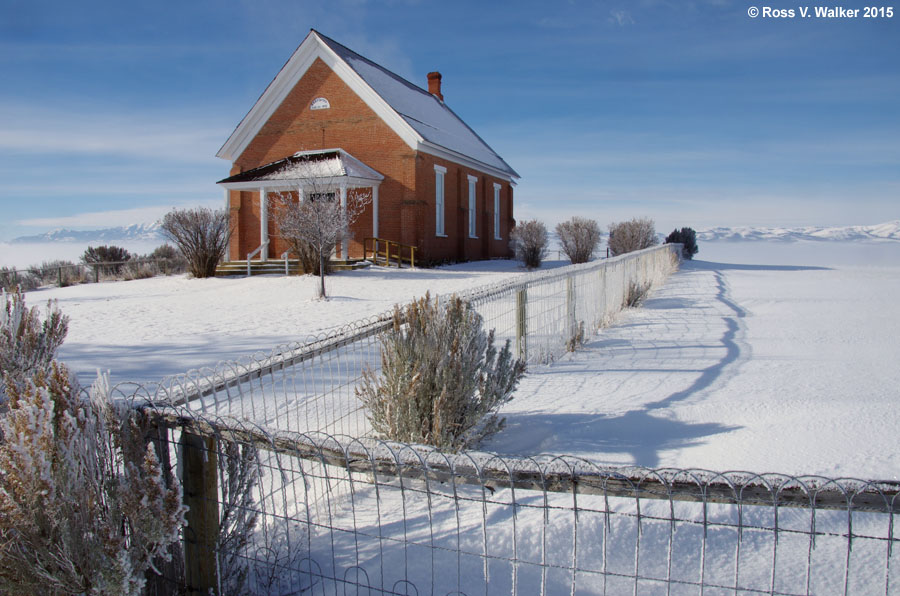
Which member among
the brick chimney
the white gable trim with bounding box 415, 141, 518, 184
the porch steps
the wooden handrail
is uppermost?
the brick chimney

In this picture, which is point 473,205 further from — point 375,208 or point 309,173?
point 309,173

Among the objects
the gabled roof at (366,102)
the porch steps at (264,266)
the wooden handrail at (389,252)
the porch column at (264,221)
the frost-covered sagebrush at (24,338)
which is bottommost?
the frost-covered sagebrush at (24,338)

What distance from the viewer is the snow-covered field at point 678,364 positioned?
448 cm

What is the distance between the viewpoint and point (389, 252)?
23.6m

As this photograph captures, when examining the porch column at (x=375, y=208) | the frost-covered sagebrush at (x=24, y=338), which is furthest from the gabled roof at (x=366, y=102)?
the frost-covered sagebrush at (x=24, y=338)

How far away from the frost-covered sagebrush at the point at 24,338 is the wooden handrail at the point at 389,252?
1724 centimetres

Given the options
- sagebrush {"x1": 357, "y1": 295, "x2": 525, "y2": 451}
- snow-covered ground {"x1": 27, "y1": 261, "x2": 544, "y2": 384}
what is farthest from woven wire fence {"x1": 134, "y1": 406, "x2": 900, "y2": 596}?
snow-covered ground {"x1": 27, "y1": 261, "x2": 544, "y2": 384}

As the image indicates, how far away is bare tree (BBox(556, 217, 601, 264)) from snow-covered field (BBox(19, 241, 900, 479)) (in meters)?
12.3

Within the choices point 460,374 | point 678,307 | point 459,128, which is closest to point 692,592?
point 460,374

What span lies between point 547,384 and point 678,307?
23.3ft

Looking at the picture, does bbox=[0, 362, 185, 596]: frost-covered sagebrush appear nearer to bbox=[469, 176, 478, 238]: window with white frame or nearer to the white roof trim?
the white roof trim

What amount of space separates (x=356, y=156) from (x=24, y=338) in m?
20.2

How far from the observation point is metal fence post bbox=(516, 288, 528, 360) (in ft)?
23.5

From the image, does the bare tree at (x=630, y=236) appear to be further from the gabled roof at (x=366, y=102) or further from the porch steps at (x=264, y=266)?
the porch steps at (x=264, y=266)
